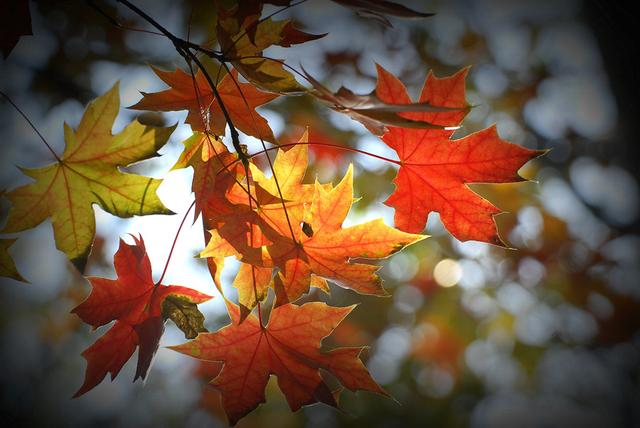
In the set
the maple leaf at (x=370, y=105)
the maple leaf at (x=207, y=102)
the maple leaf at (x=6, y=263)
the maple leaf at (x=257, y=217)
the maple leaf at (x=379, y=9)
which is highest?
the maple leaf at (x=379, y=9)

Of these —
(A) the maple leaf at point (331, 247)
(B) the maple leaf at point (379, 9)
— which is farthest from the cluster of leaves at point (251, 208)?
(B) the maple leaf at point (379, 9)

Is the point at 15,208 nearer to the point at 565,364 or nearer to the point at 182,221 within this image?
the point at 182,221

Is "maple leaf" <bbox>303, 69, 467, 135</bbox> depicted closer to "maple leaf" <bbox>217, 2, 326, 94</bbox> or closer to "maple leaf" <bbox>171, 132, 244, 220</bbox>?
"maple leaf" <bbox>217, 2, 326, 94</bbox>

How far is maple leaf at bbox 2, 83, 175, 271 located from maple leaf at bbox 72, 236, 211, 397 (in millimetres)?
95

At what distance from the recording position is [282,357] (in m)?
0.93

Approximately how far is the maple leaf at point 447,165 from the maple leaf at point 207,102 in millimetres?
271

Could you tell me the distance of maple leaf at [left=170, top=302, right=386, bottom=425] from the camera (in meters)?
0.89

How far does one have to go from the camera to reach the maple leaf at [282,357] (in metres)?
0.89

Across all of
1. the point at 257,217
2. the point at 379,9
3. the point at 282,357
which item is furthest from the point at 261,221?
the point at 379,9

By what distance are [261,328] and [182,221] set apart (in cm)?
27

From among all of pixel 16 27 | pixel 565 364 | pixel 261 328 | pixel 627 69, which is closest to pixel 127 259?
pixel 261 328

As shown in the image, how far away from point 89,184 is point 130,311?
260 millimetres

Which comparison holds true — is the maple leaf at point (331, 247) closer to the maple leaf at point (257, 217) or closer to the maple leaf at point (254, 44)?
the maple leaf at point (257, 217)

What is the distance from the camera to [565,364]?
4832 mm
